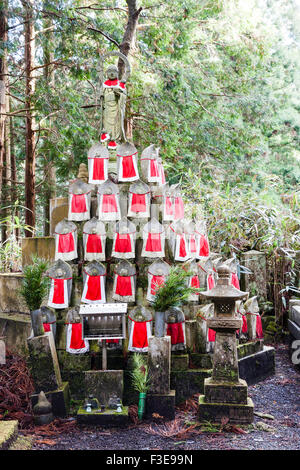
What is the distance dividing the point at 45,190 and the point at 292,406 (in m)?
8.59

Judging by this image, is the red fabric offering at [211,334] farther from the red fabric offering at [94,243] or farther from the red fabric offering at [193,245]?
the red fabric offering at [94,243]

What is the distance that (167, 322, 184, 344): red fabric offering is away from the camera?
500cm

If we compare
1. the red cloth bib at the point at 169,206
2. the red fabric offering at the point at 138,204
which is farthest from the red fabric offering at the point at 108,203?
the red cloth bib at the point at 169,206

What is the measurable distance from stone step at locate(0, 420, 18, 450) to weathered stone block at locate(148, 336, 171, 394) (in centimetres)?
143

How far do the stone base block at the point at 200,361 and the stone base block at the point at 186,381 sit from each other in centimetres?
8

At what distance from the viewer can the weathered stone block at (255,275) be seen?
7.57 metres

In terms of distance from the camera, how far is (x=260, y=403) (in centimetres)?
517

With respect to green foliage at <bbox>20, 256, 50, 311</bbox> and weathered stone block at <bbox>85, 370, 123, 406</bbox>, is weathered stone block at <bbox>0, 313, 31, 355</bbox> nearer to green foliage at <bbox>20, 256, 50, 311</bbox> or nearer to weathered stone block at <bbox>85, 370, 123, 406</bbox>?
→ green foliage at <bbox>20, 256, 50, 311</bbox>

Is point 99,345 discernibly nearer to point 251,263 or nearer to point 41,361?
point 41,361

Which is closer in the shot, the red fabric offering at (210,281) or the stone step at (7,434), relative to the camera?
the stone step at (7,434)

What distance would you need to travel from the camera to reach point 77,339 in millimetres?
5004

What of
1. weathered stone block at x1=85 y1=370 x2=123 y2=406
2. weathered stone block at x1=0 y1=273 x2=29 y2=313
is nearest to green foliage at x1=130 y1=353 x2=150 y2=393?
weathered stone block at x1=85 y1=370 x2=123 y2=406

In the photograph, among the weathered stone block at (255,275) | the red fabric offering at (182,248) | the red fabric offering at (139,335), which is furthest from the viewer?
the weathered stone block at (255,275)

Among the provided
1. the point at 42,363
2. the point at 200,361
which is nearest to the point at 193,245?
the point at 200,361
